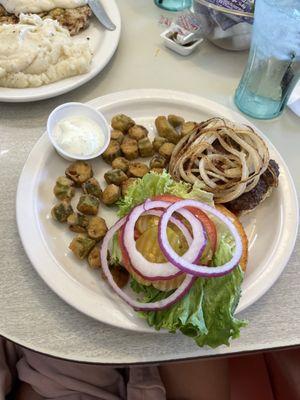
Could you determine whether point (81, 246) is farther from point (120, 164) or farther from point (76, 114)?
point (76, 114)

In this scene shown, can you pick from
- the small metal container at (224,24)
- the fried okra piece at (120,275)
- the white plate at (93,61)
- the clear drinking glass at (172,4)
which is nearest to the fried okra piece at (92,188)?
the fried okra piece at (120,275)

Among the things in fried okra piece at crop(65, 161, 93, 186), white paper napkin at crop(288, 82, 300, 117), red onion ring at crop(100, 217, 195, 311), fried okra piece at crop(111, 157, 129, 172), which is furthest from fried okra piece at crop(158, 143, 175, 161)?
white paper napkin at crop(288, 82, 300, 117)

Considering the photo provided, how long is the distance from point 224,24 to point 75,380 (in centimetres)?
129

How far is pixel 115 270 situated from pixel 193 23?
1034 millimetres

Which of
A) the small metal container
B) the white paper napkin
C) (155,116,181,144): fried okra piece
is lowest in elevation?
(155,116,181,144): fried okra piece

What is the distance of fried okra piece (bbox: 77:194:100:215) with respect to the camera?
1174 millimetres

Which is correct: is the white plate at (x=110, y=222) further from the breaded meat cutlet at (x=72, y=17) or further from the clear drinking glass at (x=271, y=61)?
the breaded meat cutlet at (x=72, y=17)

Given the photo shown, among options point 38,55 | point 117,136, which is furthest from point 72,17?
point 117,136

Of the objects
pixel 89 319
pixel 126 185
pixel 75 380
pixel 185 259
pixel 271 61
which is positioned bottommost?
pixel 75 380

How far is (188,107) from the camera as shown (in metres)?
1.42

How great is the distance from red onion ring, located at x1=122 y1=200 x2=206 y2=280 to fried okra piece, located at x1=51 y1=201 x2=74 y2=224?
0.22m

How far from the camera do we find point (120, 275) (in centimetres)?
105

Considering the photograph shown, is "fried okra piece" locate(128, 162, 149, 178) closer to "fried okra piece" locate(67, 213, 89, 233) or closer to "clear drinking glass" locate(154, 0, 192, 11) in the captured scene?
"fried okra piece" locate(67, 213, 89, 233)

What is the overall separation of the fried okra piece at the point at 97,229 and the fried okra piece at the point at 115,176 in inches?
6.0
